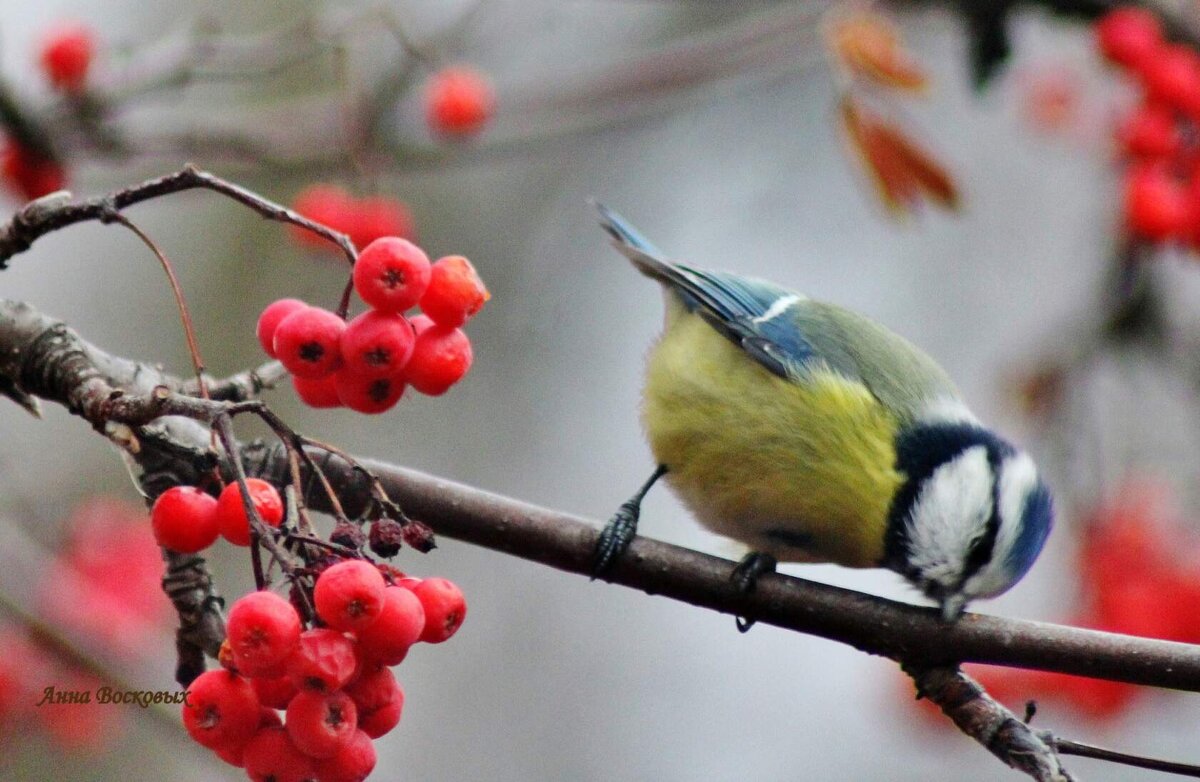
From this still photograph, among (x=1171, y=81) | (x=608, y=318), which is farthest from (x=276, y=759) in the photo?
(x=608, y=318)

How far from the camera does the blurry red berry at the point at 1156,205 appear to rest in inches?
103

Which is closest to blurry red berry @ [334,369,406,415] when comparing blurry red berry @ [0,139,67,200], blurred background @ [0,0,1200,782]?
blurry red berry @ [0,139,67,200]

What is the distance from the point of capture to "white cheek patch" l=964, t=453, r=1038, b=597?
1.82 m

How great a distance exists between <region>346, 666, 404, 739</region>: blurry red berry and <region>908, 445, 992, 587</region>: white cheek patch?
925 millimetres

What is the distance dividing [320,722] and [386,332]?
15.0 inches

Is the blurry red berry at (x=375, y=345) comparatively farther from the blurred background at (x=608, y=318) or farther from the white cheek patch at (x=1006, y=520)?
the blurred background at (x=608, y=318)

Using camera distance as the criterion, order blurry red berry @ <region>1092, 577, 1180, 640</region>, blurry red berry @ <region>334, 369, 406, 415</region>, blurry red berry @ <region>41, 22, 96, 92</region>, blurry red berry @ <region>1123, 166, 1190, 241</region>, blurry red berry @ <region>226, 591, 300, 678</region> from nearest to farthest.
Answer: blurry red berry @ <region>226, 591, 300, 678</region> → blurry red berry @ <region>334, 369, 406, 415</region> → blurry red berry @ <region>41, 22, 96, 92</region> → blurry red berry @ <region>1123, 166, 1190, 241</region> → blurry red berry @ <region>1092, 577, 1180, 640</region>

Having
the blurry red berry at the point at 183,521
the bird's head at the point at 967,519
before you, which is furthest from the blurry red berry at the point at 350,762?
the bird's head at the point at 967,519

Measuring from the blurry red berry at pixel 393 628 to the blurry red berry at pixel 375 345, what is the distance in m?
0.24

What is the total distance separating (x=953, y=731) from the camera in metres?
3.23

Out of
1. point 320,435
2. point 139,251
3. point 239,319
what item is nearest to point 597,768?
point 320,435

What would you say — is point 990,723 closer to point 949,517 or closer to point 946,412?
point 949,517

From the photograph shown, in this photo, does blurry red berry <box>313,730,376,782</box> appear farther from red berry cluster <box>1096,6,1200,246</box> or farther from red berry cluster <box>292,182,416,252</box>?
red berry cluster <box>1096,6,1200,246</box>

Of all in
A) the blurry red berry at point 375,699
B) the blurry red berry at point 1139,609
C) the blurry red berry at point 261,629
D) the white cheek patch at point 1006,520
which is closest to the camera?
the blurry red berry at point 261,629
